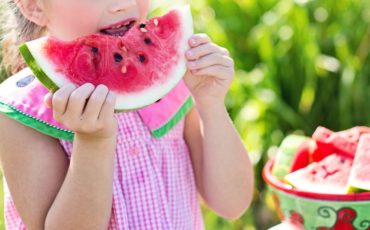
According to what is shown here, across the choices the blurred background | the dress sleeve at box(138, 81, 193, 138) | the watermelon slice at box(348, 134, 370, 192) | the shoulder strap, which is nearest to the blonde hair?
the shoulder strap

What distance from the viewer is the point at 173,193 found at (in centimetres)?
202

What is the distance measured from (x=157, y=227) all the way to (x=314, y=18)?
7.77 ft

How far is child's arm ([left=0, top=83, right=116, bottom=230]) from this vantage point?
1577 mm

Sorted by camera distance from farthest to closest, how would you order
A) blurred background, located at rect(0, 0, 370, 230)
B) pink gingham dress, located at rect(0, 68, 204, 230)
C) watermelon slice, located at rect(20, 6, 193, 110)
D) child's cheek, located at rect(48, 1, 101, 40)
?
1. blurred background, located at rect(0, 0, 370, 230)
2. pink gingham dress, located at rect(0, 68, 204, 230)
3. child's cheek, located at rect(48, 1, 101, 40)
4. watermelon slice, located at rect(20, 6, 193, 110)

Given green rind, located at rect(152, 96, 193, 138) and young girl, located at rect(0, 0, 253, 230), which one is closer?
young girl, located at rect(0, 0, 253, 230)

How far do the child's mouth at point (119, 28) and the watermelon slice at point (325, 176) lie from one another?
57cm

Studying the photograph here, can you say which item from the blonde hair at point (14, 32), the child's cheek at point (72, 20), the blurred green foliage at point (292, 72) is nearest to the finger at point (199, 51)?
the child's cheek at point (72, 20)

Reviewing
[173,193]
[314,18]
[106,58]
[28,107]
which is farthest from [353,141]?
[314,18]

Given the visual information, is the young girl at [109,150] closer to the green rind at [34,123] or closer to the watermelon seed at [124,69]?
the green rind at [34,123]

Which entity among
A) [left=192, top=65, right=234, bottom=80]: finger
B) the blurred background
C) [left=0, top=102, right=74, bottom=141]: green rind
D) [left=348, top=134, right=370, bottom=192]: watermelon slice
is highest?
[left=192, top=65, right=234, bottom=80]: finger

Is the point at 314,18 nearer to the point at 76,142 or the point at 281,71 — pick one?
the point at 281,71

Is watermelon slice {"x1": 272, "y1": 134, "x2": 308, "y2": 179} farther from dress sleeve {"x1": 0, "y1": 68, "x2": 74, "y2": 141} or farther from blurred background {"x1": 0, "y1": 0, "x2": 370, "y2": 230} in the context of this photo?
blurred background {"x1": 0, "y1": 0, "x2": 370, "y2": 230}

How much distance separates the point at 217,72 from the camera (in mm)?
1849

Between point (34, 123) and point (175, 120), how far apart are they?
0.44 m
